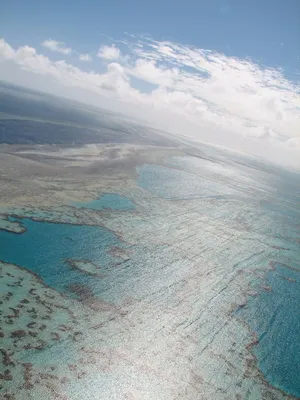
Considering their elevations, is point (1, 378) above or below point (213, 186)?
below

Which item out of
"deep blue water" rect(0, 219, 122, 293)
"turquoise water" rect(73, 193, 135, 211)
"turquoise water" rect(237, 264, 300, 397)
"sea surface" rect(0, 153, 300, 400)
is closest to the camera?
"sea surface" rect(0, 153, 300, 400)

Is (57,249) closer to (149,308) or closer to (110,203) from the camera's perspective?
(149,308)

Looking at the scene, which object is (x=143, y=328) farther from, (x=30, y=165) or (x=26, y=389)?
(x=30, y=165)

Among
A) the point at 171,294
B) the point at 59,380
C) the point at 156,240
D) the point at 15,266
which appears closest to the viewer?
the point at 59,380

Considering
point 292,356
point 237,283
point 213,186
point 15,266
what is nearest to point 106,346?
point 15,266

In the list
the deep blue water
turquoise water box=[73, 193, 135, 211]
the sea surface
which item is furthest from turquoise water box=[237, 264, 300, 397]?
turquoise water box=[73, 193, 135, 211]

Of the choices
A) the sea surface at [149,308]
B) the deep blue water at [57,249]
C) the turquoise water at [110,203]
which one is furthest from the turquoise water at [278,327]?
the turquoise water at [110,203]

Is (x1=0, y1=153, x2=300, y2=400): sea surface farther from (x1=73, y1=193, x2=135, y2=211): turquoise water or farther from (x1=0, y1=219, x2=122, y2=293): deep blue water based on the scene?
(x1=73, y1=193, x2=135, y2=211): turquoise water

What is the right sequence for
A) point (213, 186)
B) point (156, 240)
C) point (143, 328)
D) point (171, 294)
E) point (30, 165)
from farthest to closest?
point (213, 186) → point (30, 165) → point (156, 240) → point (171, 294) → point (143, 328)
